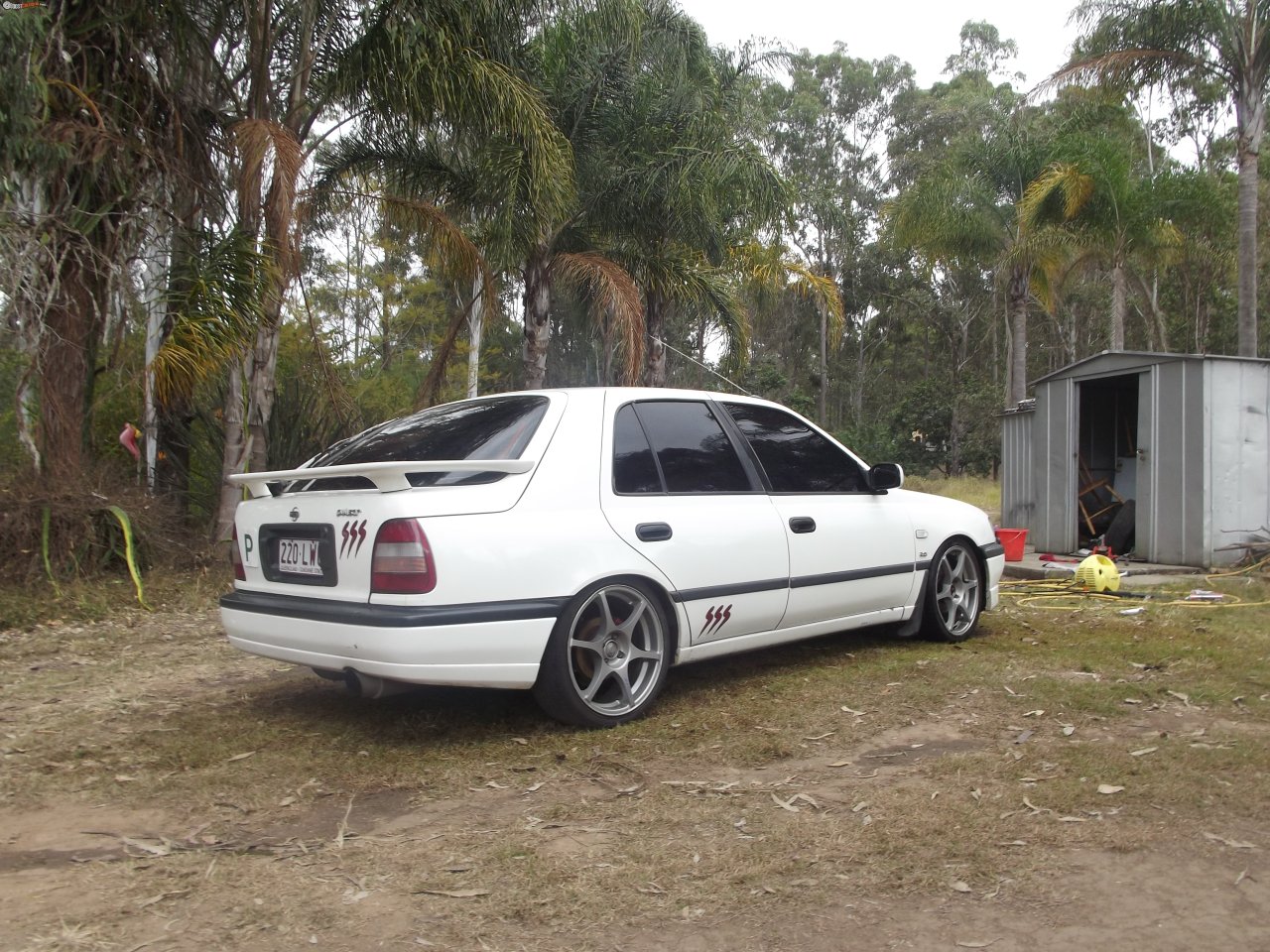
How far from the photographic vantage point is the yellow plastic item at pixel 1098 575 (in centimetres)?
837

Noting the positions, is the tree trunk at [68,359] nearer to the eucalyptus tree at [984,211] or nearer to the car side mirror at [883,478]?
the car side mirror at [883,478]

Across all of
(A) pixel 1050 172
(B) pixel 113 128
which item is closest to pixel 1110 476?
(A) pixel 1050 172

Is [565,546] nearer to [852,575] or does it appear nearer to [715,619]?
[715,619]

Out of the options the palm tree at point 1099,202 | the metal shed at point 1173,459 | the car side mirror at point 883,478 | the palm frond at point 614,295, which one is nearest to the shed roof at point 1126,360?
the metal shed at point 1173,459

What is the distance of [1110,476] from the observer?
1253 centimetres

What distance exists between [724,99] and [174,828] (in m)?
16.9

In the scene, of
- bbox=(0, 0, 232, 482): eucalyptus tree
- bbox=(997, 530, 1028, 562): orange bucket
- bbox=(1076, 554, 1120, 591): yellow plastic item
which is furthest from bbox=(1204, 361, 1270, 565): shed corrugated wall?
bbox=(0, 0, 232, 482): eucalyptus tree

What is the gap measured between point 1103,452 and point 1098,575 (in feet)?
15.6

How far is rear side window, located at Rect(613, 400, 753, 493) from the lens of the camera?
15.1 ft

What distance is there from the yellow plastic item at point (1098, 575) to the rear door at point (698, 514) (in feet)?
14.9

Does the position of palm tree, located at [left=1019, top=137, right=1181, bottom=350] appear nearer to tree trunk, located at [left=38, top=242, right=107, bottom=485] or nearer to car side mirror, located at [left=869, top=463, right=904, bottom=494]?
car side mirror, located at [left=869, top=463, right=904, bottom=494]

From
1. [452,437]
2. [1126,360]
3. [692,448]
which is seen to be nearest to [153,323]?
[452,437]

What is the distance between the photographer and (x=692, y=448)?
4.90m

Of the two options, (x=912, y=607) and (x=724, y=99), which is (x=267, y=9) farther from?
(x=724, y=99)
